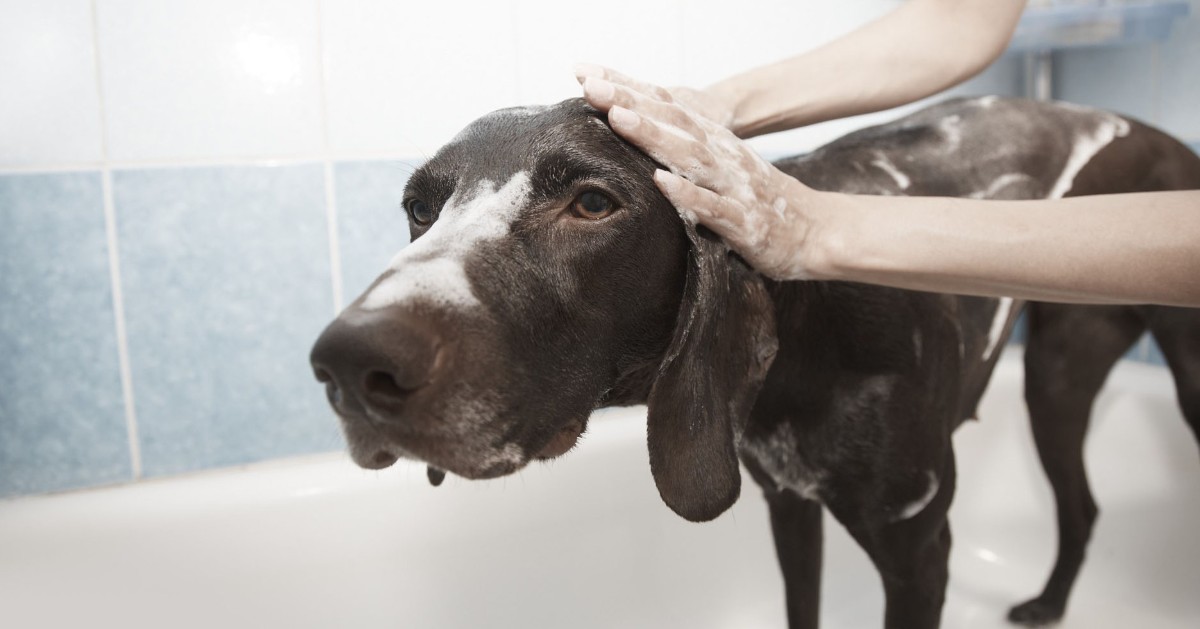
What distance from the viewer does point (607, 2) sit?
2105mm

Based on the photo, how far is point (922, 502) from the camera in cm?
119

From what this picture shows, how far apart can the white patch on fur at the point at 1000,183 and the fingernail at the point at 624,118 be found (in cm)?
70

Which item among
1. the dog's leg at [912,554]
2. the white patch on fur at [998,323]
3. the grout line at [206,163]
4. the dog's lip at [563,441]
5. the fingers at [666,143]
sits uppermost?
the fingers at [666,143]

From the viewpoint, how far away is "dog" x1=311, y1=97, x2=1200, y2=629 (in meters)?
0.79

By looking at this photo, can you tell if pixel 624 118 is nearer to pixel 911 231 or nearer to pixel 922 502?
pixel 911 231

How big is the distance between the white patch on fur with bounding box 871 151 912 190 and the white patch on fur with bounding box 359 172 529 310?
0.66m

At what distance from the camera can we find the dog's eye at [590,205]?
92 cm

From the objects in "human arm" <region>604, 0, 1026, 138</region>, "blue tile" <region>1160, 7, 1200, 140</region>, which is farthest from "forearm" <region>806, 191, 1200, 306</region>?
"blue tile" <region>1160, 7, 1200, 140</region>

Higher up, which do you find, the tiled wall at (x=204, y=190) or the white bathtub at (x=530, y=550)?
the tiled wall at (x=204, y=190)

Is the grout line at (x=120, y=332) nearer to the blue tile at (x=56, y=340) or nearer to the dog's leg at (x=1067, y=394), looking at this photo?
the blue tile at (x=56, y=340)

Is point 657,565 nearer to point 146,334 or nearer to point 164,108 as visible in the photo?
point 146,334

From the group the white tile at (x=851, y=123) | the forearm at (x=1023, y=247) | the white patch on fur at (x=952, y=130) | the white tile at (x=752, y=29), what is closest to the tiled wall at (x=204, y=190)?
the white tile at (x=752, y=29)

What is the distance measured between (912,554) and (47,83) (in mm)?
1752

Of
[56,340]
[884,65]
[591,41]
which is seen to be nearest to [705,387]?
[884,65]
